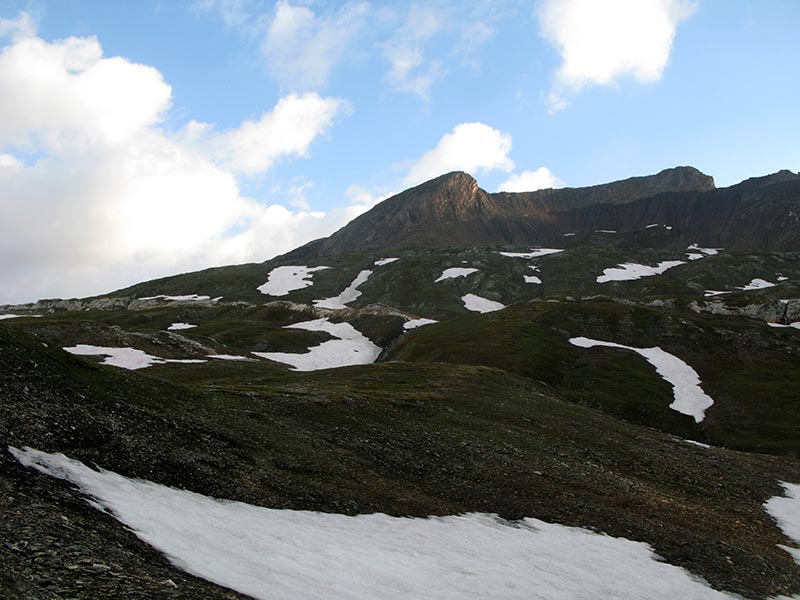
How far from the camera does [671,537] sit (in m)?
27.7

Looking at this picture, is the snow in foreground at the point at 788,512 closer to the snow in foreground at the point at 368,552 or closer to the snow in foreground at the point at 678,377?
the snow in foreground at the point at 368,552

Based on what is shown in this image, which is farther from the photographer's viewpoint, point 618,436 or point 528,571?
point 618,436

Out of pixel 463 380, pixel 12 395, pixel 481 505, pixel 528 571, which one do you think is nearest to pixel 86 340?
pixel 463 380

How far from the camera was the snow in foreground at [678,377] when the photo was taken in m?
80.2

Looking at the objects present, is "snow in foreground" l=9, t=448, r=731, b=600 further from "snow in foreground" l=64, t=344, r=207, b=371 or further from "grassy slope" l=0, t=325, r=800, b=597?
"snow in foreground" l=64, t=344, r=207, b=371

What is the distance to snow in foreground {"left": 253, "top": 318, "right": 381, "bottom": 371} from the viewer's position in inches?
4184

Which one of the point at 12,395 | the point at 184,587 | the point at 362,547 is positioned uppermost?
the point at 12,395

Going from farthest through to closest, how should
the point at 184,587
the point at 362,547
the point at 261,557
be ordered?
the point at 362,547 < the point at 261,557 < the point at 184,587

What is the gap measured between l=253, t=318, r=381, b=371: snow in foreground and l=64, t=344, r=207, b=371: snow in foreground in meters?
23.8

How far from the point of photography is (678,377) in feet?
308

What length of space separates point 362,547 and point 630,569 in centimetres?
1180

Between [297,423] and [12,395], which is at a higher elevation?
[12,395]

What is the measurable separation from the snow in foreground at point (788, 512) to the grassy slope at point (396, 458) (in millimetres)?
922

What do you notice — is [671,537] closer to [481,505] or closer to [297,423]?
[481,505]
